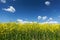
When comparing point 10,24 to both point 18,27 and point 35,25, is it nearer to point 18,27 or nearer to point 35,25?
point 18,27

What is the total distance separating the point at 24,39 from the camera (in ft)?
26.4

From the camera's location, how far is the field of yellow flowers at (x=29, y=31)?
781cm

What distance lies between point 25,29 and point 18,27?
0.28 meters

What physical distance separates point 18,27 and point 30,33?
49 cm

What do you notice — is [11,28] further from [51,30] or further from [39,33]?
[51,30]

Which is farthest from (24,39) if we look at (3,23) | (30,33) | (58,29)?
(58,29)

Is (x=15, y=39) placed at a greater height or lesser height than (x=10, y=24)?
lesser

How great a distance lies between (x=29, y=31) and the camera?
27.0 ft

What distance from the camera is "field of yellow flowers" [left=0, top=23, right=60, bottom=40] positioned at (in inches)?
307

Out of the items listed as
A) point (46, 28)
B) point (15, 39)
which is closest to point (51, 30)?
point (46, 28)

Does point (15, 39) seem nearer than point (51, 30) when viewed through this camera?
Yes

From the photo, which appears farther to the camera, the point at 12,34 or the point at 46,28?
the point at 46,28

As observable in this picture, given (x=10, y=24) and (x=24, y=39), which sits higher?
(x=10, y=24)

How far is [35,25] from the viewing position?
335 inches
